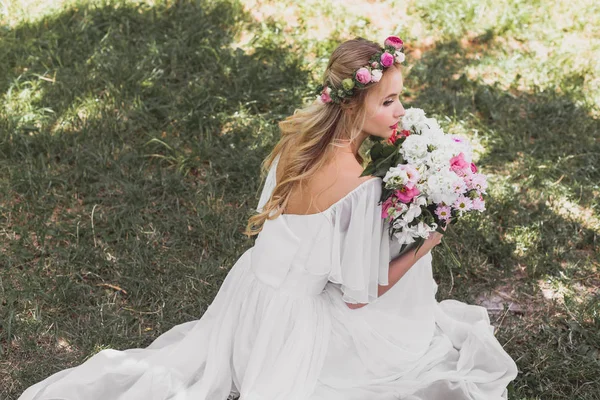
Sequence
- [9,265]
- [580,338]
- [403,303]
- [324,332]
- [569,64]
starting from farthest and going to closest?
[569,64] → [9,265] → [580,338] → [403,303] → [324,332]

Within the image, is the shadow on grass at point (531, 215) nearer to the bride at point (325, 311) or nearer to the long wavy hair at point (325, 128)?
the bride at point (325, 311)

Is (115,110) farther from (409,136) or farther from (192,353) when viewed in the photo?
(409,136)

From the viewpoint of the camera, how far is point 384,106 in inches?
122

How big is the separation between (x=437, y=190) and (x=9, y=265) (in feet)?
8.28

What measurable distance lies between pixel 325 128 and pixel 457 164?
57 cm

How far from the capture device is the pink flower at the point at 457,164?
9.93ft

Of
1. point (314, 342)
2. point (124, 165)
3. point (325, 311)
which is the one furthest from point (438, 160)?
point (124, 165)

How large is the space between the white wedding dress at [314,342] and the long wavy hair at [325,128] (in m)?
0.15

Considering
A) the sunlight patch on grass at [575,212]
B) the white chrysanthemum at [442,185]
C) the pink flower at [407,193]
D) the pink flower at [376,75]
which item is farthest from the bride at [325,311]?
the sunlight patch on grass at [575,212]

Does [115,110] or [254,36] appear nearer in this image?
[115,110]

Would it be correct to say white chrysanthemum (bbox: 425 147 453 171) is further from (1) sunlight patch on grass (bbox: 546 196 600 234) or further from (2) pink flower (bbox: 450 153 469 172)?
(1) sunlight patch on grass (bbox: 546 196 600 234)

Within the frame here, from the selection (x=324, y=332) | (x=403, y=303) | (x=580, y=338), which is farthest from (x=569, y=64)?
(x=324, y=332)

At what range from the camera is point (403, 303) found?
11.4ft

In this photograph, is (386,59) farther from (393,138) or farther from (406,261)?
(406,261)
